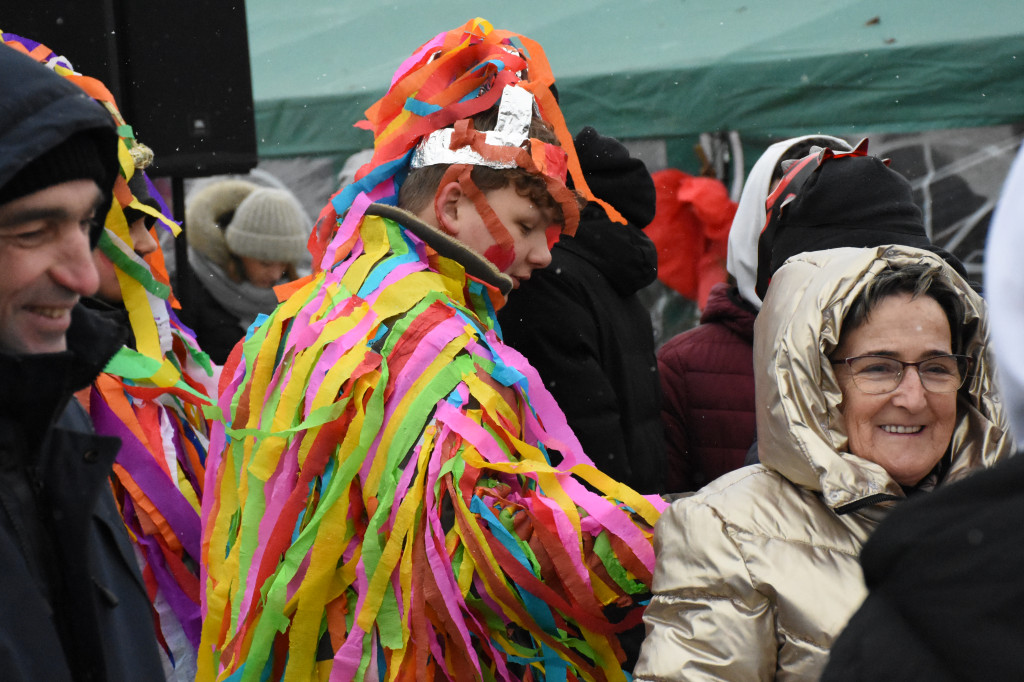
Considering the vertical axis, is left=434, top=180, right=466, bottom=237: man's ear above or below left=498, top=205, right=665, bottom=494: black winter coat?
above

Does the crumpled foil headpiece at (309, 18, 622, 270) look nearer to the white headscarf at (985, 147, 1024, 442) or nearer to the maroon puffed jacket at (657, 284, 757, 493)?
the maroon puffed jacket at (657, 284, 757, 493)

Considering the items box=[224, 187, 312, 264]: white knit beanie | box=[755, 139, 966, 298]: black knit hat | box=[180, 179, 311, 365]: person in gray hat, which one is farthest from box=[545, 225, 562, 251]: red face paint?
box=[224, 187, 312, 264]: white knit beanie

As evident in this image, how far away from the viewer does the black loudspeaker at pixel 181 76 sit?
4.18 metres

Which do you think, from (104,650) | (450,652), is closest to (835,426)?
(450,652)

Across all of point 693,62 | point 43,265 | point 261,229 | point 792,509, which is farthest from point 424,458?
point 693,62

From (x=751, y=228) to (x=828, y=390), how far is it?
106cm

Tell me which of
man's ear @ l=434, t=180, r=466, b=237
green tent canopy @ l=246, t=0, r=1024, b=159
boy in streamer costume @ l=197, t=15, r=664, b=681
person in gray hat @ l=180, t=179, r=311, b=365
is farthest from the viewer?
green tent canopy @ l=246, t=0, r=1024, b=159

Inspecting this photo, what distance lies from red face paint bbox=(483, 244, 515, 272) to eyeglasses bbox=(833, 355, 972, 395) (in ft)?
2.61

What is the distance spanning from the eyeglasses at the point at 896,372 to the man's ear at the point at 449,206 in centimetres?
90

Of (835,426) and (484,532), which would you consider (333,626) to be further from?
(835,426)

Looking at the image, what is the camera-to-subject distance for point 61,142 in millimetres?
1294

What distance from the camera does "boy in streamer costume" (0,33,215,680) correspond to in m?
2.54

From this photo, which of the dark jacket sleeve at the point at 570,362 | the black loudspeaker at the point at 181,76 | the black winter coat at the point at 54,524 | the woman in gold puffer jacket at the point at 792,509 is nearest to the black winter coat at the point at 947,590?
the woman in gold puffer jacket at the point at 792,509

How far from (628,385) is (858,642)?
83.0 inches
